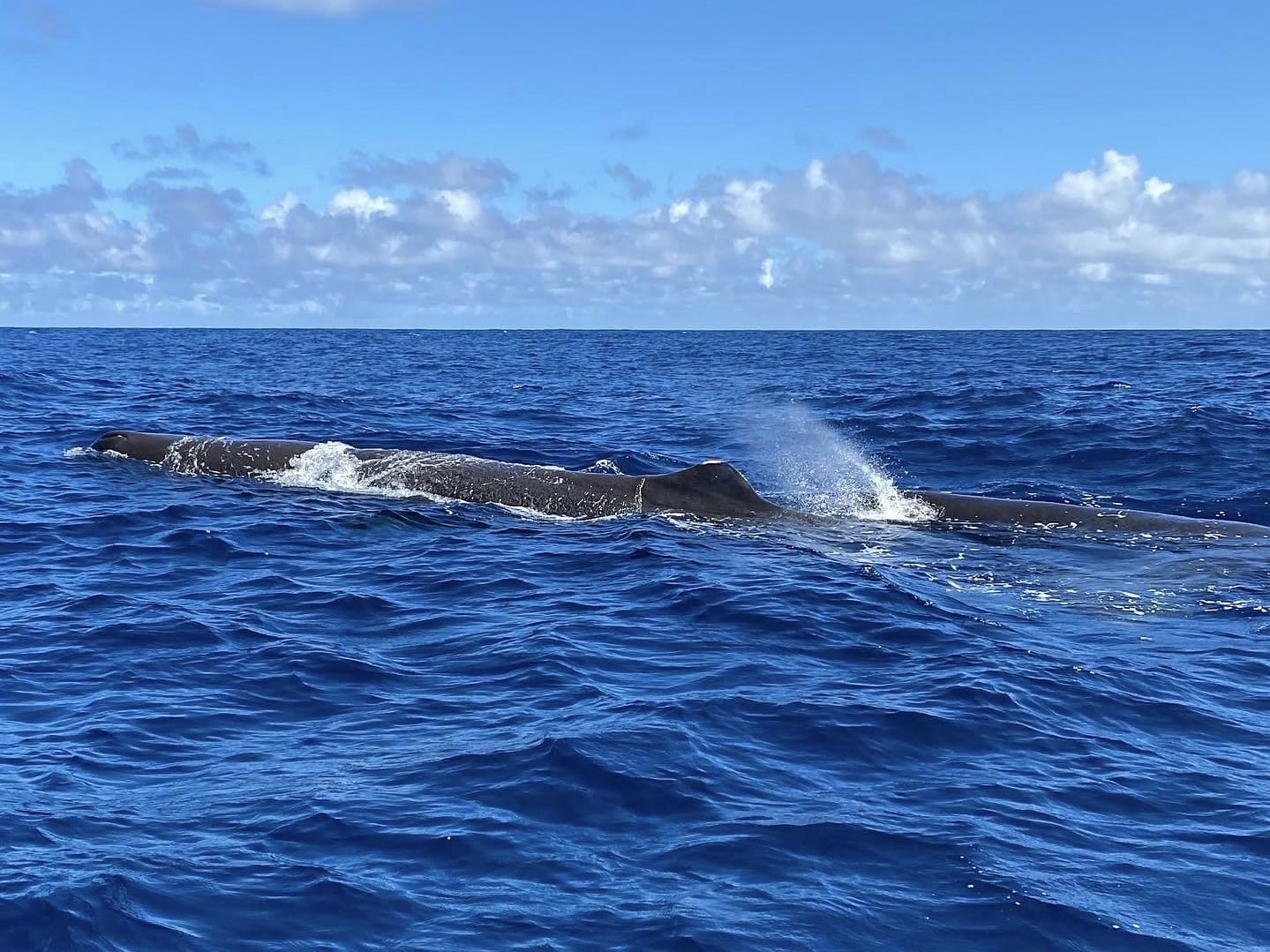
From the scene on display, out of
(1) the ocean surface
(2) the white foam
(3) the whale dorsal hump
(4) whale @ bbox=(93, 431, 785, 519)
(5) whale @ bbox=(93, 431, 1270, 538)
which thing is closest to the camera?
(1) the ocean surface

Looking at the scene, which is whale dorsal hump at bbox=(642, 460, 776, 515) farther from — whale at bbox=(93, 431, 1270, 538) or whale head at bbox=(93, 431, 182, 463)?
whale head at bbox=(93, 431, 182, 463)

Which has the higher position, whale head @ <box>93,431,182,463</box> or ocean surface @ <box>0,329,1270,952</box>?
whale head @ <box>93,431,182,463</box>

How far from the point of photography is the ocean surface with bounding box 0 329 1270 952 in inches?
291

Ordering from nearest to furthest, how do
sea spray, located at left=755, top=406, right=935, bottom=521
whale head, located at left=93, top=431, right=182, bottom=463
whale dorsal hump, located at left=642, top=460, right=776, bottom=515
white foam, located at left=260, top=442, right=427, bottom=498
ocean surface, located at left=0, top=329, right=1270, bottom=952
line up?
ocean surface, located at left=0, top=329, right=1270, bottom=952, whale dorsal hump, located at left=642, top=460, right=776, bottom=515, sea spray, located at left=755, top=406, right=935, bottom=521, white foam, located at left=260, top=442, right=427, bottom=498, whale head, located at left=93, top=431, right=182, bottom=463

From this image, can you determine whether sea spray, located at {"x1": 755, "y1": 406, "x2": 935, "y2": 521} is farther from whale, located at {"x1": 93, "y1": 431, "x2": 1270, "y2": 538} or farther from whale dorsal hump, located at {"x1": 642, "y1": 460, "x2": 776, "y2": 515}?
whale dorsal hump, located at {"x1": 642, "y1": 460, "x2": 776, "y2": 515}

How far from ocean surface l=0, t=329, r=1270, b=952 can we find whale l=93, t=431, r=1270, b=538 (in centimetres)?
53

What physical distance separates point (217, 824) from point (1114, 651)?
886cm

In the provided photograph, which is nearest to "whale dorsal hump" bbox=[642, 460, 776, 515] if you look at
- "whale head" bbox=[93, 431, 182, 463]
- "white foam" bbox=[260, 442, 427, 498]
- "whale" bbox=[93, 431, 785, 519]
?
"whale" bbox=[93, 431, 785, 519]

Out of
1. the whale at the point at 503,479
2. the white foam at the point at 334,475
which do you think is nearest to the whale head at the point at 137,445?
the whale at the point at 503,479

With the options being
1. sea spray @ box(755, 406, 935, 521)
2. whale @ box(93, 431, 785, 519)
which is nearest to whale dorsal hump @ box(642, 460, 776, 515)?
whale @ box(93, 431, 785, 519)

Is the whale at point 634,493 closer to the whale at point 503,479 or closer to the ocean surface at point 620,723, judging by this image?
the whale at point 503,479

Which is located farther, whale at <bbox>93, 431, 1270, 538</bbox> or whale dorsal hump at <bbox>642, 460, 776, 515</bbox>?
whale dorsal hump at <bbox>642, 460, 776, 515</bbox>

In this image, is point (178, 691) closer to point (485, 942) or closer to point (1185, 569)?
point (485, 942)

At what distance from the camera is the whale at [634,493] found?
19.2 metres
